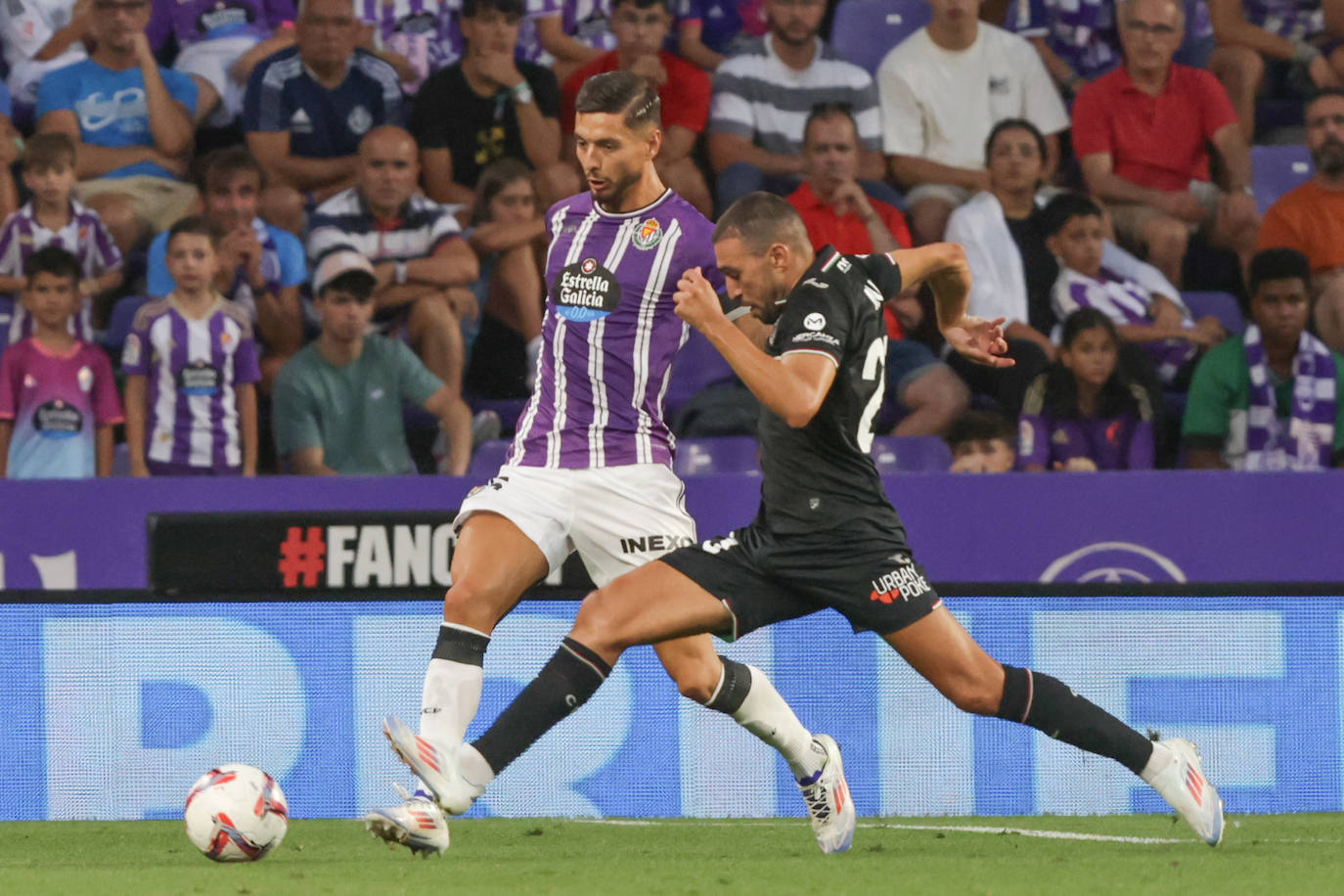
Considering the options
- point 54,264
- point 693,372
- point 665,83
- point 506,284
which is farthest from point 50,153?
point 693,372

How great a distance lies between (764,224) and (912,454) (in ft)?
12.4

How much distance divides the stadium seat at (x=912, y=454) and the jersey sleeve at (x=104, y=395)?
3318 millimetres

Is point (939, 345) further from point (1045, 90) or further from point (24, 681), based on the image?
point (24, 681)

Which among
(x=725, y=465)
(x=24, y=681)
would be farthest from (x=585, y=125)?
(x=725, y=465)

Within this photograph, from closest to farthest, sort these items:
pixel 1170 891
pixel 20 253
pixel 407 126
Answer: pixel 1170 891 → pixel 20 253 → pixel 407 126

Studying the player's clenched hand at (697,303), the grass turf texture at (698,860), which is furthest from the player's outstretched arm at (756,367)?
the grass turf texture at (698,860)

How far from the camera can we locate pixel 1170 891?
4.13m

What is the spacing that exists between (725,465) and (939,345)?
4.29 ft

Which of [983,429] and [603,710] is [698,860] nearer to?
[603,710]

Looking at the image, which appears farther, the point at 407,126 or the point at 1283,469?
the point at 407,126

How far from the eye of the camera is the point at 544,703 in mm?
4555

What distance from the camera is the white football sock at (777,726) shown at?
4.99 metres

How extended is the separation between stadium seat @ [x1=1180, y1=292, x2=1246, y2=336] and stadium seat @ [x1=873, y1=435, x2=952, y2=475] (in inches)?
65.3

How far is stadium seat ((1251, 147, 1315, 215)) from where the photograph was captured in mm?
9586
